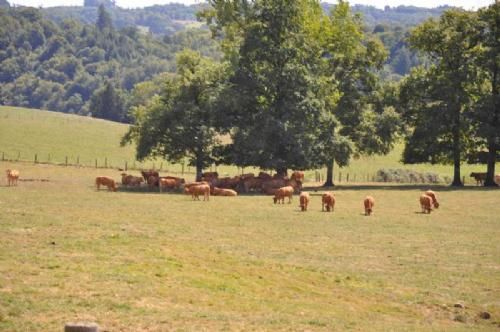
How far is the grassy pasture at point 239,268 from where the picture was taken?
17188 mm

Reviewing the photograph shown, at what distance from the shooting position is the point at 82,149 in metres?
86.5

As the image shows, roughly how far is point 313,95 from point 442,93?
39.5 feet

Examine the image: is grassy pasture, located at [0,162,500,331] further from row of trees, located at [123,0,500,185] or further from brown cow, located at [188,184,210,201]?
row of trees, located at [123,0,500,185]

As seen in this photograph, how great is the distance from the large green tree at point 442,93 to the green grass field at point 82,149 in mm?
11335

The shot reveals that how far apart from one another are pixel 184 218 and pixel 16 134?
5835 centimetres

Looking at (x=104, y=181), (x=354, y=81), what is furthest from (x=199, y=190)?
(x=354, y=81)

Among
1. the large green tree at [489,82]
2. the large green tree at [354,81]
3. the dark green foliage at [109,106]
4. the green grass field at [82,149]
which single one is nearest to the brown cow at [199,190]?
the large green tree at [354,81]

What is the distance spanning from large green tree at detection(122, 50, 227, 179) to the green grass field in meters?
17.2

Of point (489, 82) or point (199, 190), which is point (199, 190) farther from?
point (489, 82)

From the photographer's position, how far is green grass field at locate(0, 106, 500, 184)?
78.1 meters

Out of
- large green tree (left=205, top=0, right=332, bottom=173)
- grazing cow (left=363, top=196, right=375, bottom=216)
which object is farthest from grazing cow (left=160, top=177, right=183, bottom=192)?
grazing cow (left=363, top=196, right=375, bottom=216)

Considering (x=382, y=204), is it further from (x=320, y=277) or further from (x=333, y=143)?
(x=320, y=277)

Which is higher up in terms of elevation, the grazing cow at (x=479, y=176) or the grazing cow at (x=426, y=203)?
the grazing cow at (x=479, y=176)

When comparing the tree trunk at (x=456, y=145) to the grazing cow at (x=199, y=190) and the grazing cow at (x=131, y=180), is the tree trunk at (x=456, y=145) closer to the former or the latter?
the grazing cow at (x=131, y=180)
